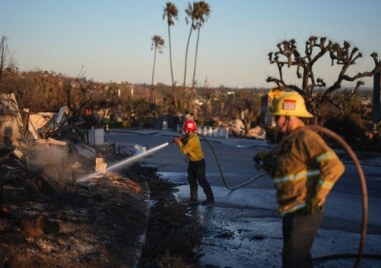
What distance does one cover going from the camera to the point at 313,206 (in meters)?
4.71

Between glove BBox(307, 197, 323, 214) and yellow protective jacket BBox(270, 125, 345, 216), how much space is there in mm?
10

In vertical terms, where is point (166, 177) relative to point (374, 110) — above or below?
below

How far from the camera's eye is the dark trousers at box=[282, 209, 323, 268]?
4.80 m

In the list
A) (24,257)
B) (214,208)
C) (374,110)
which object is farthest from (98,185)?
(374,110)

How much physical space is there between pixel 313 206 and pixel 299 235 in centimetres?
30

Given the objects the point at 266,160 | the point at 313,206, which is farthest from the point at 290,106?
the point at 313,206

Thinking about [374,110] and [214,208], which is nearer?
[214,208]

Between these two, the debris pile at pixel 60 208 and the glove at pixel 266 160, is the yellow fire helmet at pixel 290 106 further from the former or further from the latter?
the debris pile at pixel 60 208

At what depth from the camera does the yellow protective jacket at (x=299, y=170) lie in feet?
15.4

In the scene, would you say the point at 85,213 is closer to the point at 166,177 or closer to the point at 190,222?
the point at 190,222

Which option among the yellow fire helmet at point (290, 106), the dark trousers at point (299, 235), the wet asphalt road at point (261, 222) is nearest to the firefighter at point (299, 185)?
the dark trousers at point (299, 235)

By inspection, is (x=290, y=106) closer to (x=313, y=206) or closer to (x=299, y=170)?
(x=299, y=170)

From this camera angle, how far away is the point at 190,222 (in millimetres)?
9242

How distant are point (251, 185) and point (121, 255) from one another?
299 inches
